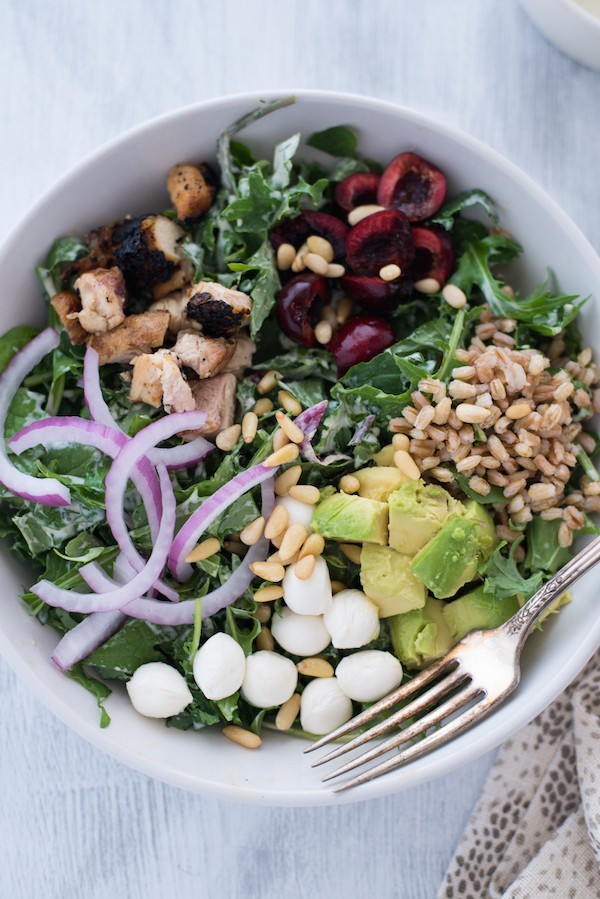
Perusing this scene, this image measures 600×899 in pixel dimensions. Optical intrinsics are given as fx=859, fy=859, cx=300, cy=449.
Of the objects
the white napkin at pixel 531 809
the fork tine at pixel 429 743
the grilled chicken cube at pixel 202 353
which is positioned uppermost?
the grilled chicken cube at pixel 202 353

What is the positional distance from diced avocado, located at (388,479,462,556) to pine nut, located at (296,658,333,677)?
1.11ft

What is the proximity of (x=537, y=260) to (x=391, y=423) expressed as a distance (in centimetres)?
58

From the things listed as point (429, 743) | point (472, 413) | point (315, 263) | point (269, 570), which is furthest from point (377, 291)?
point (429, 743)

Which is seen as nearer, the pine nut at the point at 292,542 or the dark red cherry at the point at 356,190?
the pine nut at the point at 292,542

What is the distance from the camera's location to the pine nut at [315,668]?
2029mm

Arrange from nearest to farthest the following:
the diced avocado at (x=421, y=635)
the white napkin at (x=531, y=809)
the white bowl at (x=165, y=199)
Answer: the white bowl at (x=165, y=199)
the diced avocado at (x=421, y=635)
the white napkin at (x=531, y=809)

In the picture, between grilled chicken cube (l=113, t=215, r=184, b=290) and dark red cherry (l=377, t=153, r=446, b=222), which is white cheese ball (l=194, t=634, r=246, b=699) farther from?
dark red cherry (l=377, t=153, r=446, b=222)

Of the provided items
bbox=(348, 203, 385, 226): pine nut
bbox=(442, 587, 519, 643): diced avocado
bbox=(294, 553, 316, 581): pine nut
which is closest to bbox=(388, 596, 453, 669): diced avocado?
bbox=(442, 587, 519, 643): diced avocado

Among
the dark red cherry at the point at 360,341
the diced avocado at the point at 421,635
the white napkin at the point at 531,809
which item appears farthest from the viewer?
the white napkin at the point at 531,809

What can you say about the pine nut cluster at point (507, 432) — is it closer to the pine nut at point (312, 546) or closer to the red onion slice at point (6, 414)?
the pine nut at point (312, 546)

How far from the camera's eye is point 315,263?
2.11 metres

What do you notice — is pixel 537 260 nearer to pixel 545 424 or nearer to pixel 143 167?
pixel 545 424

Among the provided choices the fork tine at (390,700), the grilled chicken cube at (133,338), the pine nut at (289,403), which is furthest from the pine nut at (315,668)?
the grilled chicken cube at (133,338)

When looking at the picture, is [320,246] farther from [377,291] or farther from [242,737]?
[242,737]
